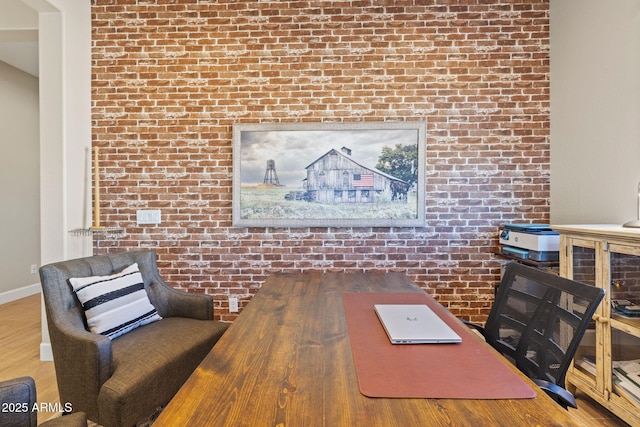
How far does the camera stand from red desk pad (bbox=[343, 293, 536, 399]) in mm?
868

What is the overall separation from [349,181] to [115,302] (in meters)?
1.90

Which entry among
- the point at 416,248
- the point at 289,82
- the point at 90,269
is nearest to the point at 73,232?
the point at 90,269

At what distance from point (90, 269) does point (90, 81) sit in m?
1.88

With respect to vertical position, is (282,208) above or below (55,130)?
below

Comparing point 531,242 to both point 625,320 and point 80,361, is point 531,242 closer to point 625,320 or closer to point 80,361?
point 625,320

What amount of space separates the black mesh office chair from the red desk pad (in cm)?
19

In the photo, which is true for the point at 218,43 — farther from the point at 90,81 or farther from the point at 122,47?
the point at 90,81

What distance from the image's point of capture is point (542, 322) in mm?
1301

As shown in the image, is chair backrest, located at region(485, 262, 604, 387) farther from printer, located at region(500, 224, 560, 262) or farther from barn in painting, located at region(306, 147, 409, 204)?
barn in painting, located at region(306, 147, 409, 204)

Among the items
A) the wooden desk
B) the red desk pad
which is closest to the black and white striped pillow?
the wooden desk

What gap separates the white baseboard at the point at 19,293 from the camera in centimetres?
433

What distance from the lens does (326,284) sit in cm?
203

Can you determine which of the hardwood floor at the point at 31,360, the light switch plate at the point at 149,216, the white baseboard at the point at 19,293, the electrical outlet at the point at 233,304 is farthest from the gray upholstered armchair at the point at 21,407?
→ the white baseboard at the point at 19,293

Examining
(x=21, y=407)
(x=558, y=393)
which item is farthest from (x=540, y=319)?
(x=21, y=407)
